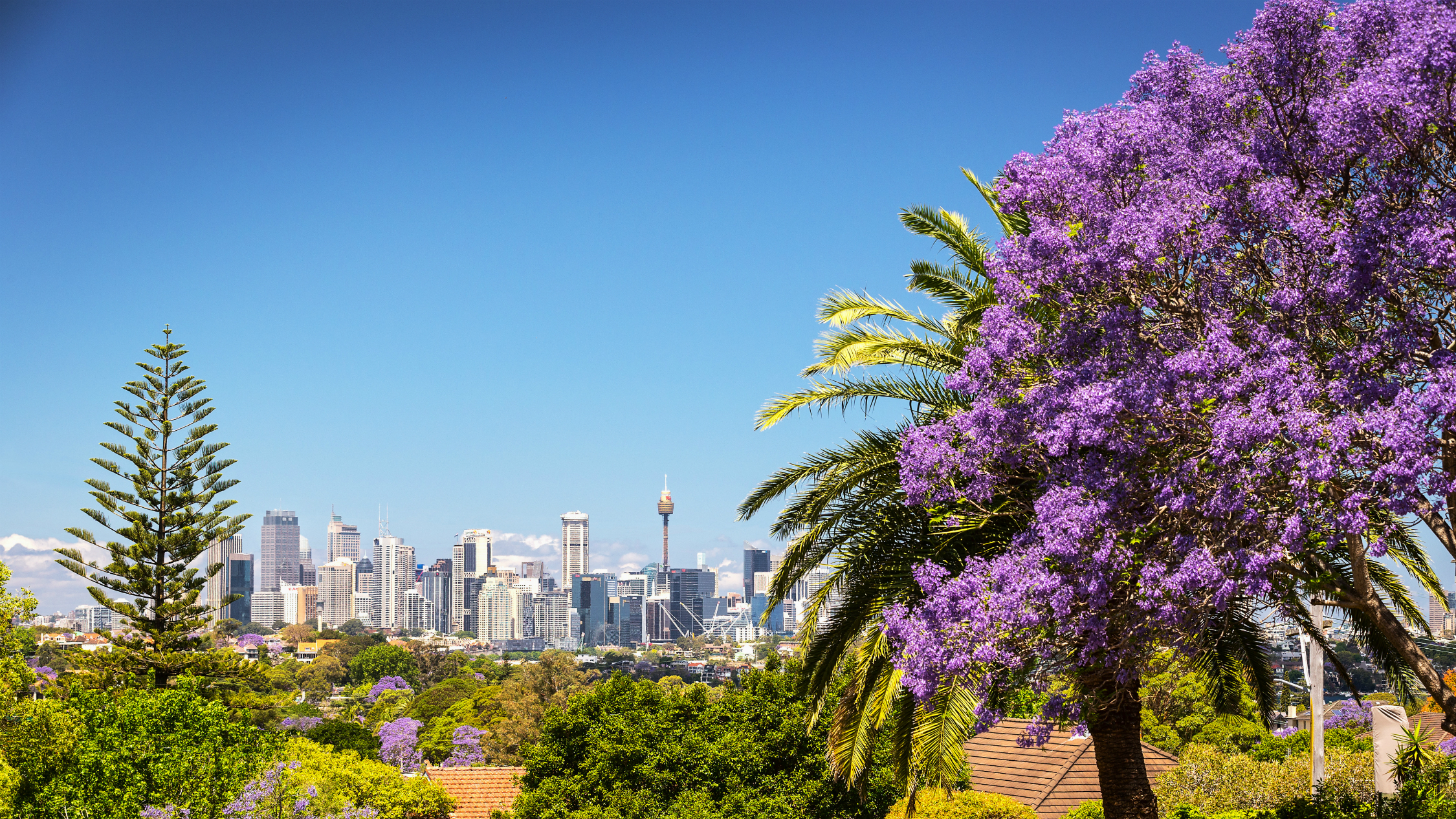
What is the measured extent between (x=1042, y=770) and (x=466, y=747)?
3201cm

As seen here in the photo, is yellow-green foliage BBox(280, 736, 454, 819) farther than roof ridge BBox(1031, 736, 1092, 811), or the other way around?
roof ridge BBox(1031, 736, 1092, 811)

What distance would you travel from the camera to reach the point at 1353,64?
294 inches

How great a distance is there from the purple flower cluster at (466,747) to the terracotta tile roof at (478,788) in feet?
44.4

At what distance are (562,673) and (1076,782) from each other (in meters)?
44.4

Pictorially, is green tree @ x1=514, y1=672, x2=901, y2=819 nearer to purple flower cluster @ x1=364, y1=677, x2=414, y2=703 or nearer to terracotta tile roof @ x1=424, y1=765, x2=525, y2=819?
terracotta tile roof @ x1=424, y1=765, x2=525, y2=819

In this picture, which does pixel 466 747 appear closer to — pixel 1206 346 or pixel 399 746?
pixel 399 746

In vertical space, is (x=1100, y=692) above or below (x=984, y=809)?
above

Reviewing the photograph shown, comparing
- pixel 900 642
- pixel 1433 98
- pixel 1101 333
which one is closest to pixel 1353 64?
pixel 1433 98

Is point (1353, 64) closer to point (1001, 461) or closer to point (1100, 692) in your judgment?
point (1001, 461)

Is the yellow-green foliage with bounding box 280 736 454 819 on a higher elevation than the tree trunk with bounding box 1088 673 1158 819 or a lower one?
lower

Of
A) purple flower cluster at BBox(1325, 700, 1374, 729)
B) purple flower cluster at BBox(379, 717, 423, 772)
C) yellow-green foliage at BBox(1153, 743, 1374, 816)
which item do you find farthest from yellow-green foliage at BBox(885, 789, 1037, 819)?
purple flower cluster at BBox(379, 717, 423, 772)

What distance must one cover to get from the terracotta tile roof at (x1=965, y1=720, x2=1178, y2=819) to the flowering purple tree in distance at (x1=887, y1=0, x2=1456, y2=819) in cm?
1045

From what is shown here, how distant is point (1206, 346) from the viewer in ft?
23.2

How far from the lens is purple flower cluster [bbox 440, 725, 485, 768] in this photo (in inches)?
1671
